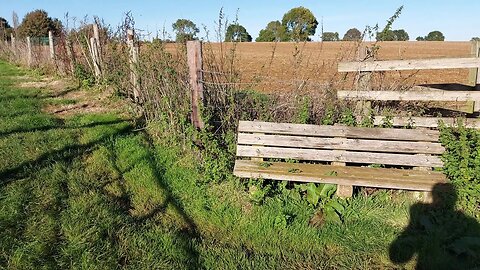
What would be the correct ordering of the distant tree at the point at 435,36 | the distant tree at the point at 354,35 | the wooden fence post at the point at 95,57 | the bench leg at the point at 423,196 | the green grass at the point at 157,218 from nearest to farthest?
1. the green grass at the point at 157,218
2. the bench leg at the point at 423,196
3. the distant tree at the point at 354,35
4. the wooden fence post at the point at 95,57
5. the distant tree at the point at 435,36

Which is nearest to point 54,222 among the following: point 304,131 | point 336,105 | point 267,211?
point 267,211

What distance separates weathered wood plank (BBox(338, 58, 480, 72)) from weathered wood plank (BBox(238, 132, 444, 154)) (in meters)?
1.08

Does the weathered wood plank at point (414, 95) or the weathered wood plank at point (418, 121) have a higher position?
the weathered wood plank at point (414, 95)

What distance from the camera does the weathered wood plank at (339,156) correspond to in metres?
4.61

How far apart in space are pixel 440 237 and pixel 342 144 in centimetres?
150

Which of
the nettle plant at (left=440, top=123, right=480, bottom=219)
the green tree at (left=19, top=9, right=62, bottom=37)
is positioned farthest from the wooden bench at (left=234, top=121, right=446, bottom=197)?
the green tree at (left=19, top=9, right=62, bottom=37)

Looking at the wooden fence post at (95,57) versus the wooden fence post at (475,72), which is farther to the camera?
the wooden fence post at (95,57)

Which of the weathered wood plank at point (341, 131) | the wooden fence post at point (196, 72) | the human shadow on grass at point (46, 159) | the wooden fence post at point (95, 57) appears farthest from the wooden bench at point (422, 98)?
the wooden fence post at point (95, 57)

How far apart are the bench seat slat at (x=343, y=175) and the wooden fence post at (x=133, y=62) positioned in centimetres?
376

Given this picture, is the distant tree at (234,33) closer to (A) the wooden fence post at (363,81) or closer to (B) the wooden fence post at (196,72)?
(B) the wooden fence post at (196,72)

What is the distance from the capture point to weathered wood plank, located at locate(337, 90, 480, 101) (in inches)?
194

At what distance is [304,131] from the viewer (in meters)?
4.79

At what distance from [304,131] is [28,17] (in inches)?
2257

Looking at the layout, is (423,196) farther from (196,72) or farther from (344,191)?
(196,72)
